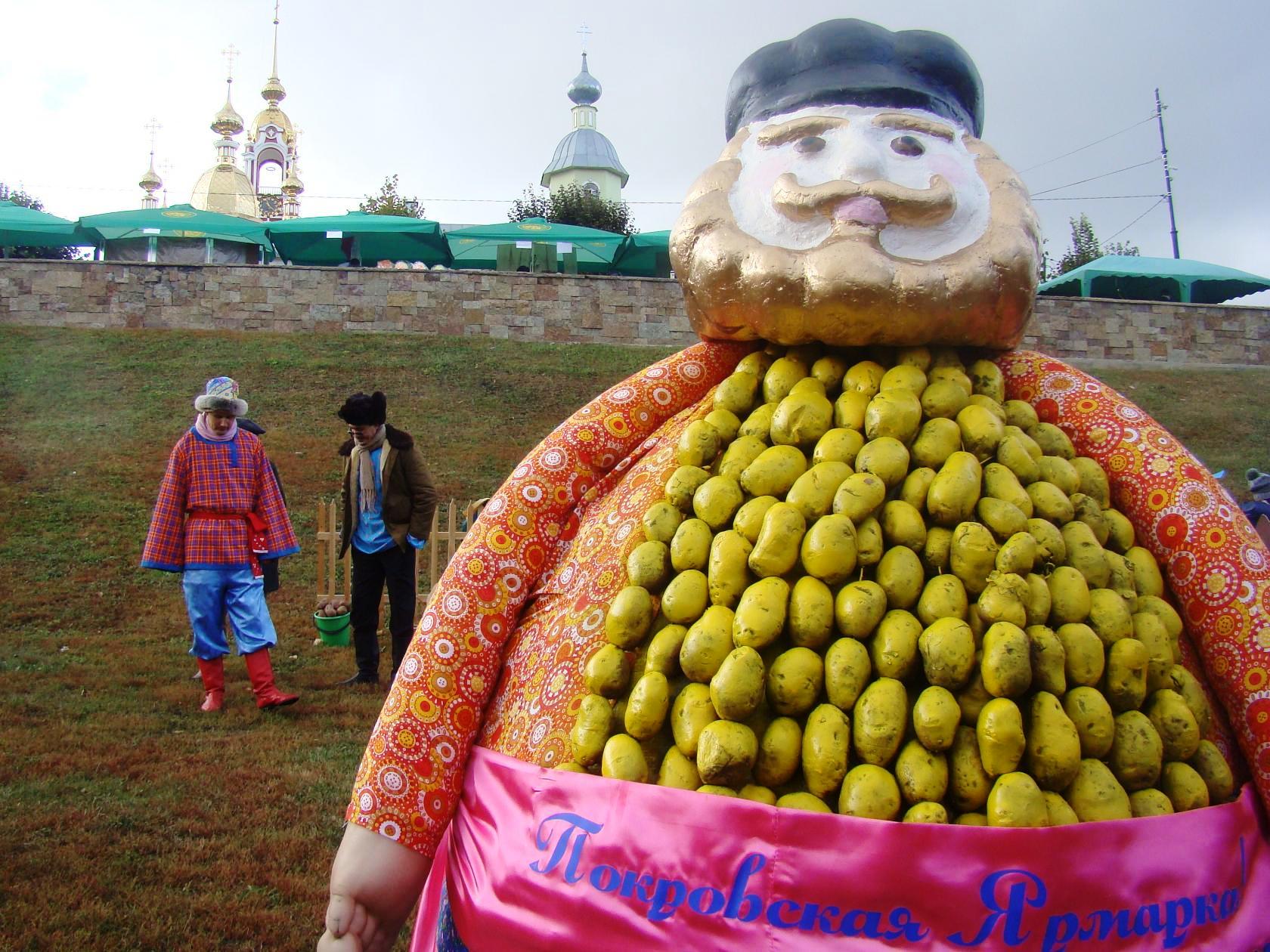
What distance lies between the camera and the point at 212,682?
510 cm

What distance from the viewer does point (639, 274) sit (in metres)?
24.8

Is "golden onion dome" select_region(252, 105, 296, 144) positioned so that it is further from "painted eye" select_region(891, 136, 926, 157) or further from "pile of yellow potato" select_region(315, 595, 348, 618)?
"painted eye" select_region(891, 136, 926, 157)

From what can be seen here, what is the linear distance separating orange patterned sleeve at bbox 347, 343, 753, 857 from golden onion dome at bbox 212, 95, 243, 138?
140ft

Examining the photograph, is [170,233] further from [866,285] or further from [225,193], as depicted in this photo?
[866,285]

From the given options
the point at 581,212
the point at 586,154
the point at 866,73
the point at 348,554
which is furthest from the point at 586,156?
the point at 866,73

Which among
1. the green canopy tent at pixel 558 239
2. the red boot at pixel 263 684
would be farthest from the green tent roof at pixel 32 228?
the red boot at pixel 263 684

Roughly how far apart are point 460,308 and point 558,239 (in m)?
4.75

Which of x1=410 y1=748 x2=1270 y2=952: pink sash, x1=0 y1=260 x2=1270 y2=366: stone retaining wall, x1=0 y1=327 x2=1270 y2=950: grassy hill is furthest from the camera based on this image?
x1=0 y1=260 x2=1270 y2=366: stone retaining wall

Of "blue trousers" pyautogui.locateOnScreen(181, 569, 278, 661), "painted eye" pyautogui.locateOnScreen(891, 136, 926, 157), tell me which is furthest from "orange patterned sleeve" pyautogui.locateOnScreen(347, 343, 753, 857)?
"blue trousers" pyautogui.locateOnScreen(181, 569, 278, 661)

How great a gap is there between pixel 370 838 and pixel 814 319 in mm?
1136

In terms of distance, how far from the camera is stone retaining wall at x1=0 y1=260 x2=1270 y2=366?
18.0 meters

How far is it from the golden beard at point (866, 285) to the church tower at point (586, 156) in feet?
129

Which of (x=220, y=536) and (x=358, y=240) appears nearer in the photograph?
(x=220, y=536)

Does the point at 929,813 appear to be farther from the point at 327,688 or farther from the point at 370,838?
the point at 327,688
